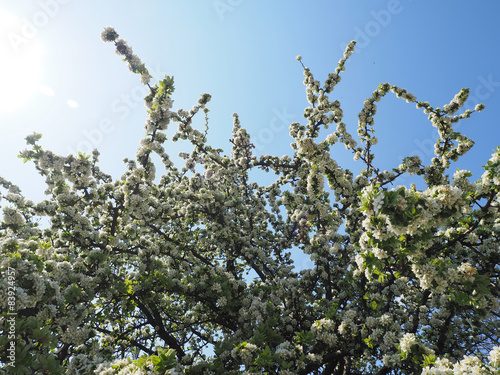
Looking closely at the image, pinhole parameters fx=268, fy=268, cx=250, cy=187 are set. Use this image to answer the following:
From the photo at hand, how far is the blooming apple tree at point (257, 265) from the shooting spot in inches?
180

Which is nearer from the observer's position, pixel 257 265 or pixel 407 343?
pixel 407 343

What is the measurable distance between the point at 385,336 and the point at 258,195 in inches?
415

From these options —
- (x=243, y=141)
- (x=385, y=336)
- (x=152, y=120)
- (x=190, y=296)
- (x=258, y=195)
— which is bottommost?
(x=385, y=336)

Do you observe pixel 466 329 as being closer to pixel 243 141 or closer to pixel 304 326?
pixel 304 326

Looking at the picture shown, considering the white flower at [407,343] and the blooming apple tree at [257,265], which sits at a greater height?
the blooming apple tree at [257,265]

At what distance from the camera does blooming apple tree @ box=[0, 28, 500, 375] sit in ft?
15.0

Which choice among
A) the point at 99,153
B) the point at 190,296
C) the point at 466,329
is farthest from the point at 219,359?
the point at 466,329

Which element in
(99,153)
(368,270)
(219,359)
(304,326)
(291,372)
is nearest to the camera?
(368,270)

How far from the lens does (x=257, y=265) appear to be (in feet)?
41.2

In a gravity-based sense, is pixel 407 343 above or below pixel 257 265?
below

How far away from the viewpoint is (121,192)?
8.50 meters

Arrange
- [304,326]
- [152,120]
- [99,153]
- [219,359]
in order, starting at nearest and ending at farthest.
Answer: [219,359] → [152,120] → [304,326] → [99,153]

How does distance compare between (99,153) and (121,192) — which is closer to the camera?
(121,192)

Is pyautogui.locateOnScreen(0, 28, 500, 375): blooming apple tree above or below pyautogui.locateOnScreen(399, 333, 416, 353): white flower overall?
above
